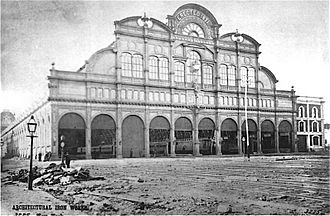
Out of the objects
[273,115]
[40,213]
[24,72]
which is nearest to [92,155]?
[24,72]

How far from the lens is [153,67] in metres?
10.2

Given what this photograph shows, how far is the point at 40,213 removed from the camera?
15.5 ft

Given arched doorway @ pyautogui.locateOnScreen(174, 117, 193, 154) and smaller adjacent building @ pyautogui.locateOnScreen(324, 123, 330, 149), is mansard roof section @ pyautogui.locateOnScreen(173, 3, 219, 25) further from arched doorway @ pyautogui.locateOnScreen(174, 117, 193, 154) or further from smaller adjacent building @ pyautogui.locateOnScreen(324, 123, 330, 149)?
arched doorway @ pyautogui.locateOnScreen(174, 117, 193, 154)

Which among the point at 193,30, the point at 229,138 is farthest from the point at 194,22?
the point at 229,138

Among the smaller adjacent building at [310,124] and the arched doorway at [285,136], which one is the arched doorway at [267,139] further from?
the smaller adjacent building at [310,124]

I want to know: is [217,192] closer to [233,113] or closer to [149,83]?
[233,113]

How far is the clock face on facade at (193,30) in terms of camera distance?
8.34 metres

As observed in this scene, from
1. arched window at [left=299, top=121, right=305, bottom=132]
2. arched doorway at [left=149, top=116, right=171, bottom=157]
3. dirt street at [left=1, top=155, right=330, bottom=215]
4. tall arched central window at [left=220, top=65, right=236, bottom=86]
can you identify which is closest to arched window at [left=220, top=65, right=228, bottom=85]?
tall arched central window at [left=220, top=65, right=236, bottom=86]

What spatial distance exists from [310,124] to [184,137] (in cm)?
360

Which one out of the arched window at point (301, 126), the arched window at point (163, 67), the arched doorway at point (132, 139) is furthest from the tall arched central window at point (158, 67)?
the arched window at point (301, 126)

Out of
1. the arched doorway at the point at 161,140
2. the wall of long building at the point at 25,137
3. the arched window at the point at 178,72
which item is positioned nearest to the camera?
the wall of long building at the point at 25,137

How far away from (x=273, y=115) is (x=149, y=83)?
11.6 feet

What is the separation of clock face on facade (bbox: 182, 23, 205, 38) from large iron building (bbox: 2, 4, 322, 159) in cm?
2

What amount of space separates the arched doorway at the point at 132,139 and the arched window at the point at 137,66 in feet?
4.19
